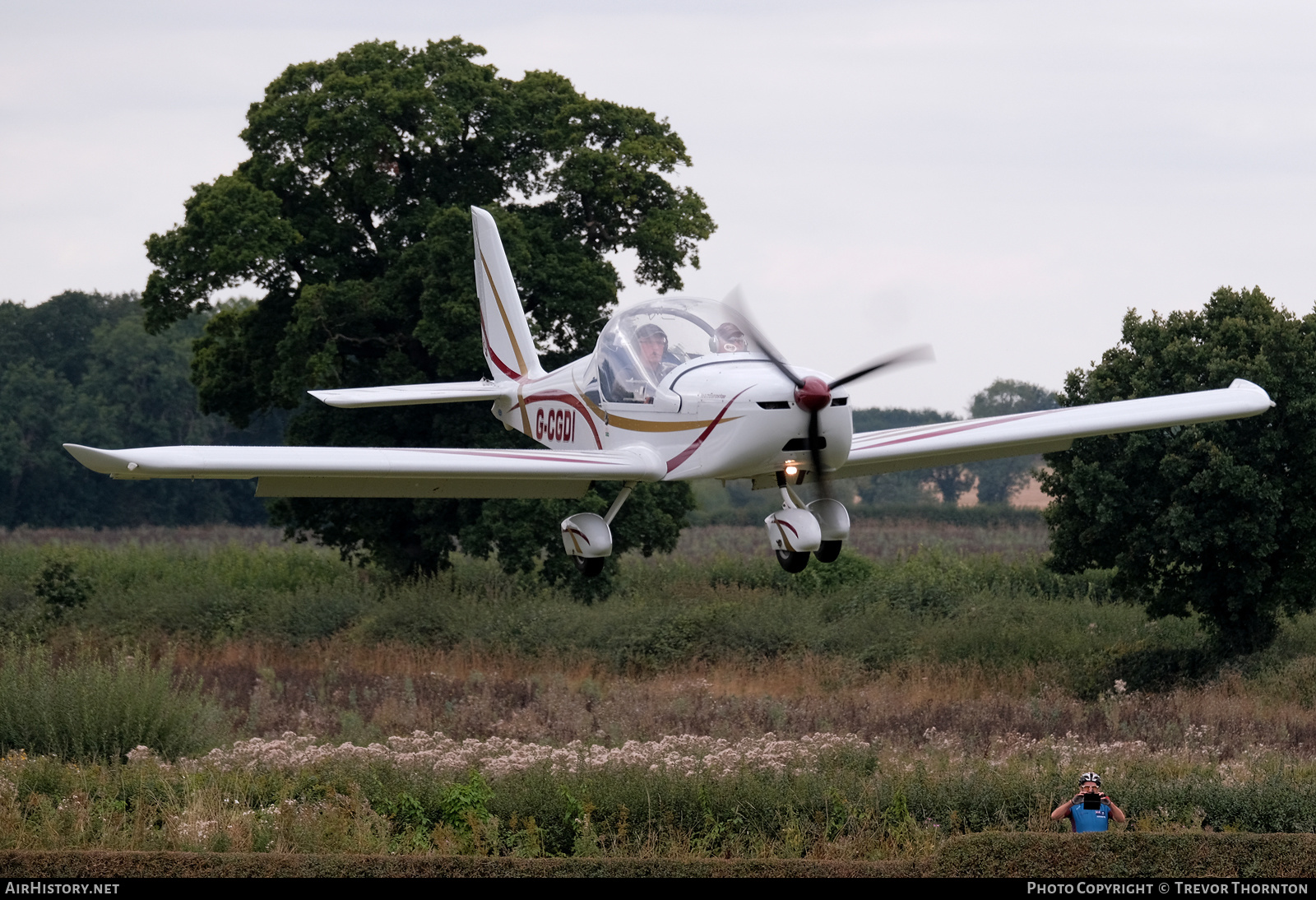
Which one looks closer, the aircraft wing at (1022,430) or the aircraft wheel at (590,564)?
the aircraft wheel at (590,564)

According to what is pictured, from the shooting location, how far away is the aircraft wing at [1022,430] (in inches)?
524

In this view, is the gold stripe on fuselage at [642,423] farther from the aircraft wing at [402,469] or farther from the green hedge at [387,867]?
the green hedge at [387,867]

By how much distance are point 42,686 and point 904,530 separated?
47.9 m

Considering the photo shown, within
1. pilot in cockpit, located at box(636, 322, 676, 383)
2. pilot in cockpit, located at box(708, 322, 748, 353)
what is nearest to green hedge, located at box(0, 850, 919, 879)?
pilot in cockpit, located at box(636, 322, 676, 383)

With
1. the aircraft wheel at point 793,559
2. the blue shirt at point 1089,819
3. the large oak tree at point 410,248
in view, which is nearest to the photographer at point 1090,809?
the blue shirt at point 1089,819

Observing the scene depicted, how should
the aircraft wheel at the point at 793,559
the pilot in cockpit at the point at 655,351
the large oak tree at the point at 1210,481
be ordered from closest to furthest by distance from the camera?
1. the aircraft wheel at the point at 793,559
2. the pilot in cockpit at the point at 655,351
3. the large oak tree at the point at 1210,481

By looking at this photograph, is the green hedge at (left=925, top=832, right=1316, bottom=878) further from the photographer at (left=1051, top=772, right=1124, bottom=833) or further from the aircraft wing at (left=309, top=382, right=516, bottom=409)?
the aircraft wing at (left=309, top=382, right=516, bottom=409)

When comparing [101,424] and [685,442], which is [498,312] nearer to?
[685,442]

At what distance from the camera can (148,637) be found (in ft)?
111

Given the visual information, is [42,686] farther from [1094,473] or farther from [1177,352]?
[1177,352]

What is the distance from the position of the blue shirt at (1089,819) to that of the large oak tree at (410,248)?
57.9 ft

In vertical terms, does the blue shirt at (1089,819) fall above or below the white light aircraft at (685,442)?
below

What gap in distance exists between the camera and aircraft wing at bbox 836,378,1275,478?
43.7 ft

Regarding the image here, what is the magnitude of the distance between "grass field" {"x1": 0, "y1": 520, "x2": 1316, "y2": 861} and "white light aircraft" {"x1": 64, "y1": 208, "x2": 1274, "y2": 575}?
12.4 feet
